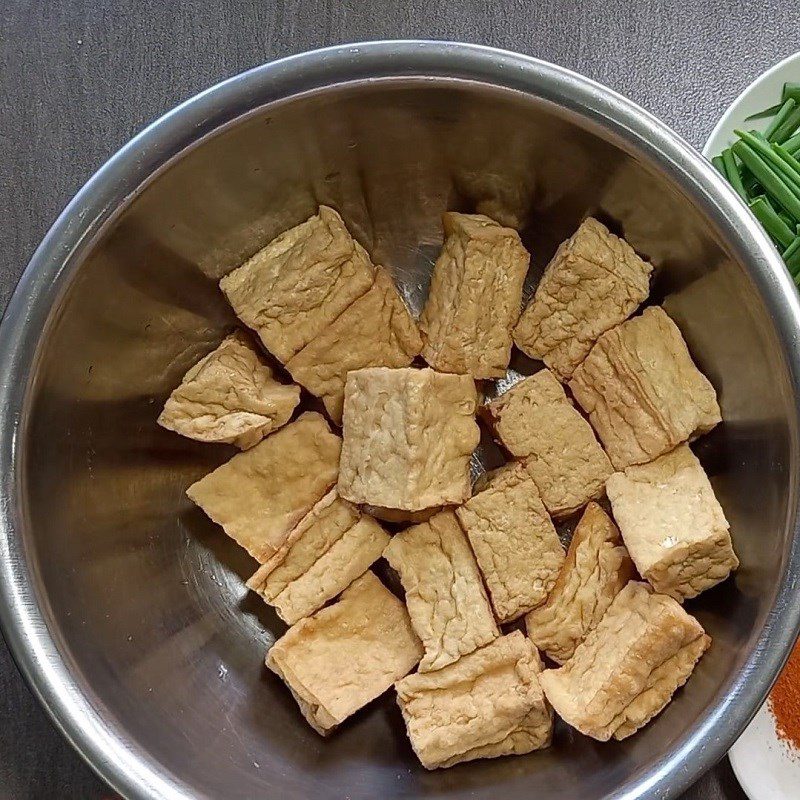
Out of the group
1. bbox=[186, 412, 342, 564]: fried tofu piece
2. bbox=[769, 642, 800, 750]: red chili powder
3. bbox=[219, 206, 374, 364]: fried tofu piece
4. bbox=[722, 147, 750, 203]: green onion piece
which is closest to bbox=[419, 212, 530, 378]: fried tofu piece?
bbox=[219, 206, 374, 364]: fried tofu piece

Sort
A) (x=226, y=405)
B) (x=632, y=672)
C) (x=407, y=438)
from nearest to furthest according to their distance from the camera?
1. (x=632, y=672)
2. (x=407, y=438)
3. (x=226, y=405)

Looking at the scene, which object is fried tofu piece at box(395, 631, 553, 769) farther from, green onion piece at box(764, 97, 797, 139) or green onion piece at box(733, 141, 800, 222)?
green onion piece at box(764, 97, 797, 139)

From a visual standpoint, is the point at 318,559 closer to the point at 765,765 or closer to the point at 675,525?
the point at 675,525

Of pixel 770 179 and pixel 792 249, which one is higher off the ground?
pixel 770 179

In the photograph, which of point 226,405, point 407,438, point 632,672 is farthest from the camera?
point 226,405

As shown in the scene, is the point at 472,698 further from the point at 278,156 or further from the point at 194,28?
the point at 194,28

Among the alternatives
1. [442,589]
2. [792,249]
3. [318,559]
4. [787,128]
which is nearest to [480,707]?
[442,589]

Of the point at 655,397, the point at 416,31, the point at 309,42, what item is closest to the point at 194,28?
the point at 309,42
